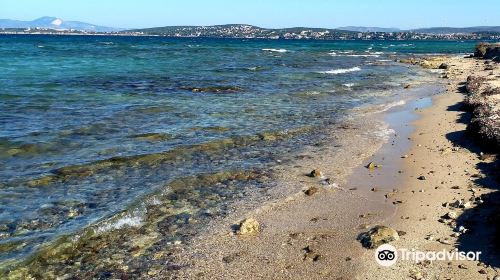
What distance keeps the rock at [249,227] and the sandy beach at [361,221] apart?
0.07ft

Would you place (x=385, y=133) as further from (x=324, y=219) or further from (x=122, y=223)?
(x=122, y=223)

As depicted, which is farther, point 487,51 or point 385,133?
point 487,51

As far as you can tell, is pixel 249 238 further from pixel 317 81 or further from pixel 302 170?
pixel 317 81

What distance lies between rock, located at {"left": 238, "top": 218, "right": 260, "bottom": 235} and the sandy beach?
2 centimetres

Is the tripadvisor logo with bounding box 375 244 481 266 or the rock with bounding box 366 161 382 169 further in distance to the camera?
the rock with bounding box 366 161 382 169

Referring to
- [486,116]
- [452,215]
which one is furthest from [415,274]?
[486,116]

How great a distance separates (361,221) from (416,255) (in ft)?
5.77

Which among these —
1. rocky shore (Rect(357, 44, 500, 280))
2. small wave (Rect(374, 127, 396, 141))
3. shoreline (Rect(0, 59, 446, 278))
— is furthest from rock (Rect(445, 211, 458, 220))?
small wave (Rect(374, 127, 396, 141))

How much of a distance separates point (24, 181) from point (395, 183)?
32.2ft

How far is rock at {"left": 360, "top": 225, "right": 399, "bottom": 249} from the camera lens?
826cm

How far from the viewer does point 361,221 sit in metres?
9.45

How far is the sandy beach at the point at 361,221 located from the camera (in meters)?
7.50

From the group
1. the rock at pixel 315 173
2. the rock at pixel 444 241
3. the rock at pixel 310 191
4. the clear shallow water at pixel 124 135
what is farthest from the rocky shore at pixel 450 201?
the clear shallow water at pixel 124 135

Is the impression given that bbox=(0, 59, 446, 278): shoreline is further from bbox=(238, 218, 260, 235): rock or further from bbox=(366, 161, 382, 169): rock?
bbox=(366, 161, 382, 169): rock
